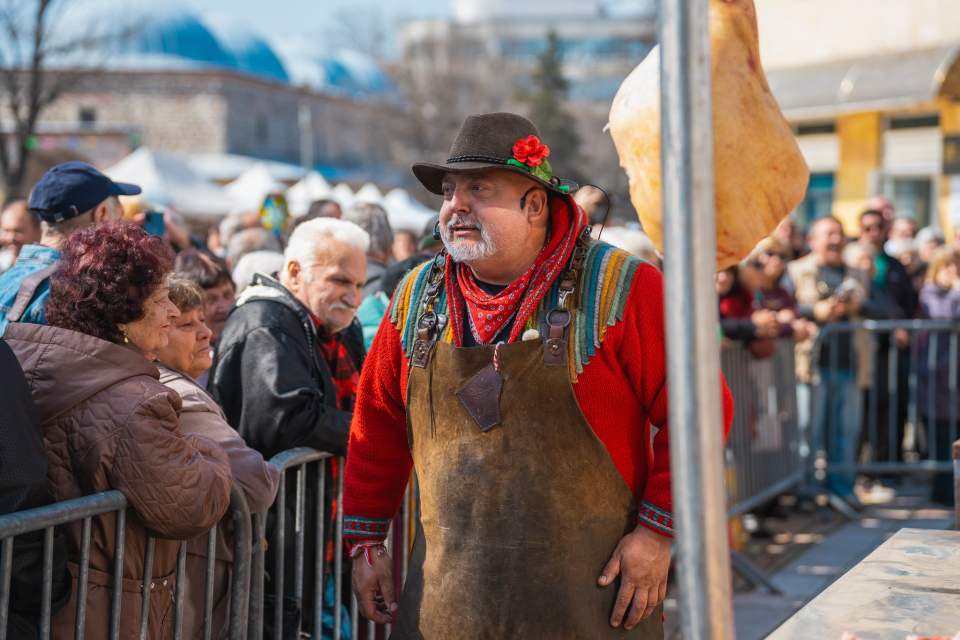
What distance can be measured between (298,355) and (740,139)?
6.04ft

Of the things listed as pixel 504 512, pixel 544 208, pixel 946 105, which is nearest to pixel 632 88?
pixel 544 208

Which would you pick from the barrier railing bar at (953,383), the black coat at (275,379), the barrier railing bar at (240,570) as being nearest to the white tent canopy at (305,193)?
the barrier railing bar at (953,383)

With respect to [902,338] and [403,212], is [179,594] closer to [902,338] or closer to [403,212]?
[902,338]

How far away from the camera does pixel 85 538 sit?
102 inches

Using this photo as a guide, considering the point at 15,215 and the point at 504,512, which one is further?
the point at 15,215

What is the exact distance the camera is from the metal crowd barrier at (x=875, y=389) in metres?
7.66

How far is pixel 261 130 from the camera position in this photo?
52844 millimetres

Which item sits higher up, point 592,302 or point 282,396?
point 592,302

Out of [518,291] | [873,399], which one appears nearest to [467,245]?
[518,291]

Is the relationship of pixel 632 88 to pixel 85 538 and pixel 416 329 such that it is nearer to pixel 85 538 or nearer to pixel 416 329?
pixel 416 329

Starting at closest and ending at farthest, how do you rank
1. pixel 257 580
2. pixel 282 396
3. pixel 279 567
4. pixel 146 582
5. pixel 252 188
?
pixel 146 582 → pixel 257 580 → pixel 279 567 → pixel 282 396 → pixel 252 188

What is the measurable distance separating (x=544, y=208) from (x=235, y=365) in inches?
59.2

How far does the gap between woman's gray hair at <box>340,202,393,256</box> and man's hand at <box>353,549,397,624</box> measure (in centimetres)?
310

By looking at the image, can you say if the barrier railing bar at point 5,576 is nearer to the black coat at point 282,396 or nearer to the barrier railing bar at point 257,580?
the barrier railing bar at point 257,580
